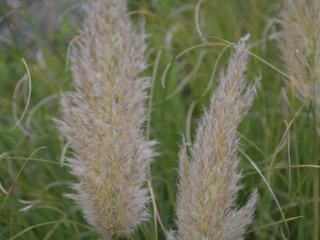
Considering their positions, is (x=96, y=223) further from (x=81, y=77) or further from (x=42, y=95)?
(x=42, y=95)

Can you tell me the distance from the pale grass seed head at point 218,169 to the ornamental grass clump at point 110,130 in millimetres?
122

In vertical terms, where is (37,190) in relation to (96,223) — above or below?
below

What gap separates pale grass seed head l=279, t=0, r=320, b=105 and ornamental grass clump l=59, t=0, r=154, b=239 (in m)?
0.48

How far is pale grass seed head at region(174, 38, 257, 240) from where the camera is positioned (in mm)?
1377

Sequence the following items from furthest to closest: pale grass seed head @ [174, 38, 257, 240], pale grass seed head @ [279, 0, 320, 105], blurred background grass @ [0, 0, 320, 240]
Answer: blurred background grass @ [0, 0, 320, 240] < pale grass seed head @ [279, 0, 320, 105] < pale grass seed head @ [174, 38, 257, 240]

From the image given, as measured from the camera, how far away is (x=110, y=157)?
4.79 ft

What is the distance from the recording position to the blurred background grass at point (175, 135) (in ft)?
6.59

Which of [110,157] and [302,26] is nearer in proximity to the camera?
[110,157]

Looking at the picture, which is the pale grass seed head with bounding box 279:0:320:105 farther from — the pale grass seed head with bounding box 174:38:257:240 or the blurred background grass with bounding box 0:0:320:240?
the pale grass seed head with bounding box 174:38:257:240

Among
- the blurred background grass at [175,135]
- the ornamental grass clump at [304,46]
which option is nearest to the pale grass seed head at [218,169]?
the blurred background grass at [175,135]

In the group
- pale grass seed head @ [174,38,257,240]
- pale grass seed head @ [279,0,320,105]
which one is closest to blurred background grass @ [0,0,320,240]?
pale grass seed head @ [279,0,320,105]

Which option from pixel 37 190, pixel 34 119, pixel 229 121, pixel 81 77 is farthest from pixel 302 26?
pixel 34 119

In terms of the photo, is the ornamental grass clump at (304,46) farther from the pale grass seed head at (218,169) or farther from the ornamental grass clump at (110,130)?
the ornamental grass clump at (110,130)

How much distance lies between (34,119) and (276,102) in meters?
0.98
